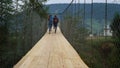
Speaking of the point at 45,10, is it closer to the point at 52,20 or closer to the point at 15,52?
the point at 52,20

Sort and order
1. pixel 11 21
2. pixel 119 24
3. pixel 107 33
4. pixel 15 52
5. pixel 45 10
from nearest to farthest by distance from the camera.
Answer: pixel 119 24
pixel 107 33
pixel 15 52
pixel 11 21
pixel 45 10

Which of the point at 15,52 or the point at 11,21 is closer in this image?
the point at 15,52

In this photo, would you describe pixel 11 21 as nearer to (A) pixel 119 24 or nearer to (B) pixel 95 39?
(B) pixel 95 39

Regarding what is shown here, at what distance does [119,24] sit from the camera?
4.28 meters

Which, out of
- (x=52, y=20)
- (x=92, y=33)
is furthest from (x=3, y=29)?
(x=52, y=20)

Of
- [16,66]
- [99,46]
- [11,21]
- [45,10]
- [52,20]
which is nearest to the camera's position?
[99,46]

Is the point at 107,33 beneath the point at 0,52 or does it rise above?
above

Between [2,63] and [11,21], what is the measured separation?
178cm

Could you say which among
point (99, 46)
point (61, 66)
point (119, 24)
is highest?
point (119, 24)

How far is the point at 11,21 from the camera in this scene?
10570 millimetres

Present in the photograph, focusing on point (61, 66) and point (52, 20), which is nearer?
point (61, 66)

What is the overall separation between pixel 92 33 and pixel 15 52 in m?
2.03

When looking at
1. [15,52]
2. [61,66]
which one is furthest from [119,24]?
[15,52]

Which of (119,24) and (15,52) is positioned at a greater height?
(119,24)
